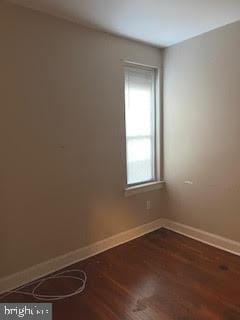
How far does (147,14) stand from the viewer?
2.25 metres

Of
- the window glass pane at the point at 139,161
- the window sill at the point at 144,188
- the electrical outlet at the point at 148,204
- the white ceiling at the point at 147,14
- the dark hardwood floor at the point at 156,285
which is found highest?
the white ceiling at the point at 147,14

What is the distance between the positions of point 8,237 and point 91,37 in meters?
2.05

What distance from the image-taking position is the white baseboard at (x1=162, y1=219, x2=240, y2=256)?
8.84 ft

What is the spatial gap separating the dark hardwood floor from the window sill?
0.60 m

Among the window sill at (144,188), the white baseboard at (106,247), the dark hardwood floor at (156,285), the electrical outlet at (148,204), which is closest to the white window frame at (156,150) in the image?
the window sill at (144,188)

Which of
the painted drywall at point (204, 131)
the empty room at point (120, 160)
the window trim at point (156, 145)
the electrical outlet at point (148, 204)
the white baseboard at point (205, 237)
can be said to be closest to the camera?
the empty room at point (120, 160)

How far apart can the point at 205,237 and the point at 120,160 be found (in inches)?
52.8

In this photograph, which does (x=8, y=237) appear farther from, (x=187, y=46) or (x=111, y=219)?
(x=187, y=46)

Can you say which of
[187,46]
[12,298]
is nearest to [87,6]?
[187,46]

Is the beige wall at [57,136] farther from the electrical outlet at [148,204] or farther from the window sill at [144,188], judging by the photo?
the electrical outlet at [148,204]

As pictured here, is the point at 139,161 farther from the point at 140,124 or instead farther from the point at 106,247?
the point at 106,247

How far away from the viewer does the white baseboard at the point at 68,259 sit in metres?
2.17

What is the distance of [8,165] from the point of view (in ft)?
6.86

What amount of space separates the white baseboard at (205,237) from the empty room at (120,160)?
1 cm
